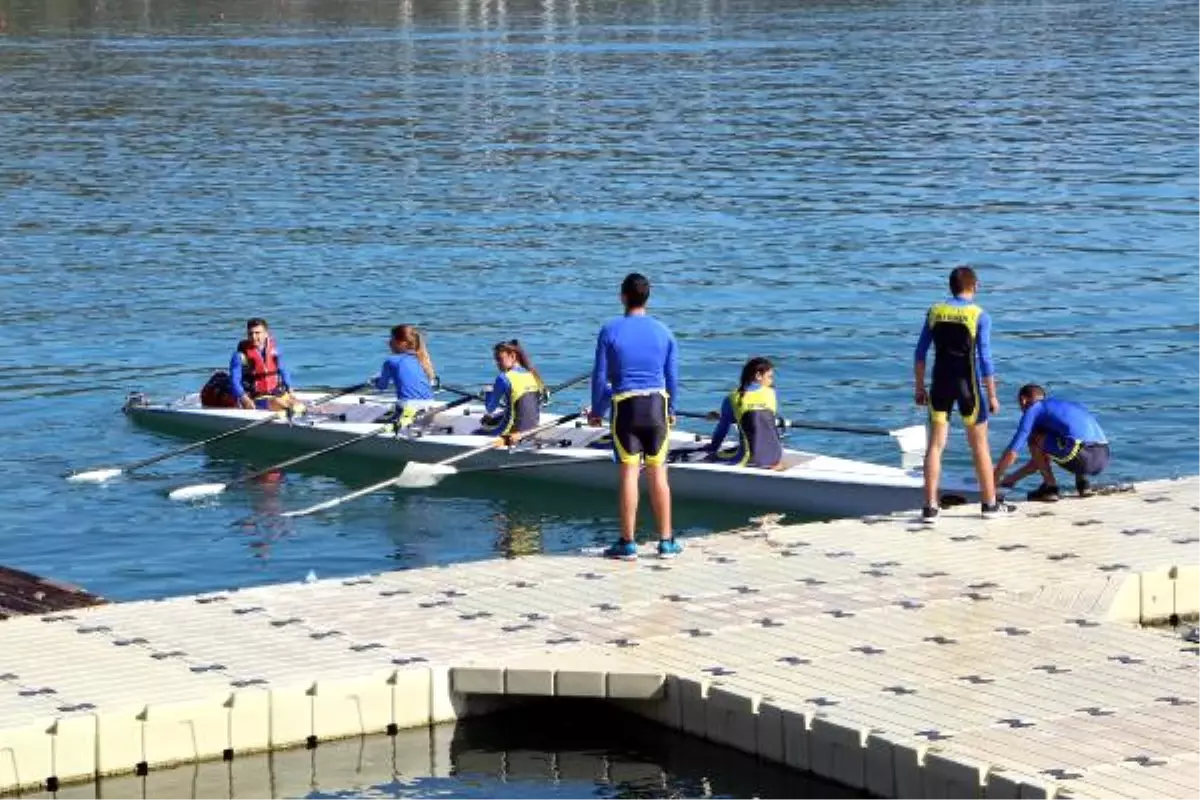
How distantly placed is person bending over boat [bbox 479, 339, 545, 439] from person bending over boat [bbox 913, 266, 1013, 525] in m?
6.61

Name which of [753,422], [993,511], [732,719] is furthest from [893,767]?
[753,422]

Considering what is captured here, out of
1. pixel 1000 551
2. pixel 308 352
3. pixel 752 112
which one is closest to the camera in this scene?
pixel 1000 551

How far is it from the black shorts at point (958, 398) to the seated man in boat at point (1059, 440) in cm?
166

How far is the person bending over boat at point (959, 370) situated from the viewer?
2005 cm

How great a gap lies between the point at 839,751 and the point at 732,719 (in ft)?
3.14

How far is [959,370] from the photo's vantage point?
20297 millimetres

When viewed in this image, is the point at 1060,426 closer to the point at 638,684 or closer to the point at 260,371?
the point at 638,684

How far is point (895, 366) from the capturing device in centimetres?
3419

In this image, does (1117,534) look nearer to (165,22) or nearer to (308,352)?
(308,352)

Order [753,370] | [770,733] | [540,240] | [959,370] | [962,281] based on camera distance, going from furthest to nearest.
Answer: [540,240] < [753,370] < [959,370] < [962,281] < [770,733]

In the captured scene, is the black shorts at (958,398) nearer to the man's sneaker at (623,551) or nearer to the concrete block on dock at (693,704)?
the man's sneaker at (623,551)

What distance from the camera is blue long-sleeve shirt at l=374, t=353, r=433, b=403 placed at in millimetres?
27953

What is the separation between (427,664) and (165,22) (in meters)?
98.3

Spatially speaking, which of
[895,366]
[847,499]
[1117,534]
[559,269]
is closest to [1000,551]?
[1117,534]
